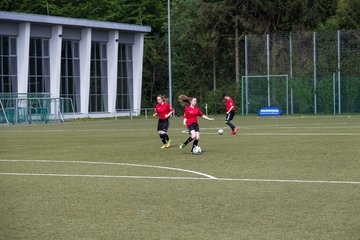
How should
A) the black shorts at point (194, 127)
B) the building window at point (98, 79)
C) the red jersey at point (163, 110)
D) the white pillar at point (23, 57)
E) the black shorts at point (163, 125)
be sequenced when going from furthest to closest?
the building window at point (98, 79)
the white pillar at point (23, 57)
the red jersey at point (163, 110)
the black shorts at point (163, 125)
the black shorts at point (194, 127)

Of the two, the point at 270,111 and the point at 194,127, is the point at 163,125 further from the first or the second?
the point at 270,111

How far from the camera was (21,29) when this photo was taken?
2499 inches

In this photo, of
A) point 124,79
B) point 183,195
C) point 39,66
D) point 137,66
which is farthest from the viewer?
point 137,66

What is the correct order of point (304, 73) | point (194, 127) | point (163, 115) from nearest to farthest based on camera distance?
point (194, 127) → point (163, 115) → point (304, 73)

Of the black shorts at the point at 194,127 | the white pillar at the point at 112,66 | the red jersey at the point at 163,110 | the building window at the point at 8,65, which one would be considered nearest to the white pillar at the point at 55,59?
the building window at the point at 8,65

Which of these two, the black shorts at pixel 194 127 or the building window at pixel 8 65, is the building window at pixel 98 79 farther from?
the black shorts at pixel 194 127

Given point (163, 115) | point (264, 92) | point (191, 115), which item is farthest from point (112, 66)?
point (191, 115)

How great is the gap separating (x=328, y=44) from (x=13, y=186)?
5296 centimetres

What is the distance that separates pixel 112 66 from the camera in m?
72.8

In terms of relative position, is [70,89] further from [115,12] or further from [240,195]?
[240,195]

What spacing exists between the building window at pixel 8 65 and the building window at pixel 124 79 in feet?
45.3

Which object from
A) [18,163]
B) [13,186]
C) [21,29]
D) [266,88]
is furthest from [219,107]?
[13,186]

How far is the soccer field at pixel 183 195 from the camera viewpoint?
30.7 ft

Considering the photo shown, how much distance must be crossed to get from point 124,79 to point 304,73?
19.1 metres
